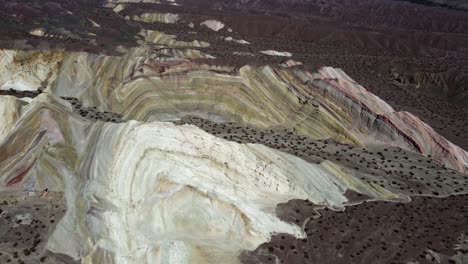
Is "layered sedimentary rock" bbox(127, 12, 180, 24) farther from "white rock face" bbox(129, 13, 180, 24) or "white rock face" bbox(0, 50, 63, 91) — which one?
"white rock face" bbox(0, 50, 63, 91)

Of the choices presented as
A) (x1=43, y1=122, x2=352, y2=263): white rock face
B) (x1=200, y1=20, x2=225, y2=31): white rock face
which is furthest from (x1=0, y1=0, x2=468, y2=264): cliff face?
(x1=200, y1=20, x2=225, y2=31): white rock face

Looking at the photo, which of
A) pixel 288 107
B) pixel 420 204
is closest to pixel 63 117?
pixel 288 107

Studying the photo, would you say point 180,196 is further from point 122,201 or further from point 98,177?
point 98,177

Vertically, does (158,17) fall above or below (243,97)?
below

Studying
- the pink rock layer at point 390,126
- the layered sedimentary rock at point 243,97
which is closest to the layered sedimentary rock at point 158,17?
the layered sedimentary rock at point 243,97

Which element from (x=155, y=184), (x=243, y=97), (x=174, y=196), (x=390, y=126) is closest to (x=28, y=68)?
(x=243, y=97)

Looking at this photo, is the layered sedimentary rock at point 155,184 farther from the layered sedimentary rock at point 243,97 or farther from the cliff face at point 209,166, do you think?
the layered sedimentary rock at point 243,97

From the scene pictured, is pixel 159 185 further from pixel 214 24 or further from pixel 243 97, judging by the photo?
pixel 214 24

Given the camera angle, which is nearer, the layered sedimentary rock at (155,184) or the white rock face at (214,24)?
the layered sedimentary rock at (155,184)
